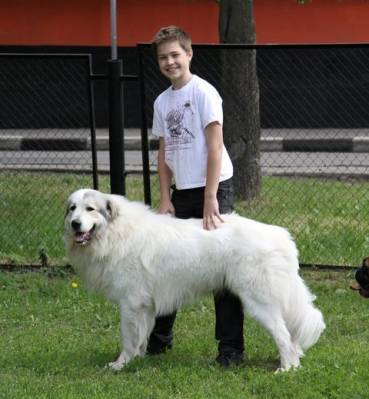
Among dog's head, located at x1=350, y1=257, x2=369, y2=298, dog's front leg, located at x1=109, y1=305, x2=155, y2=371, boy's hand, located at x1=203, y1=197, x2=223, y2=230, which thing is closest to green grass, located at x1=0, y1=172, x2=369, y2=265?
dog's head, located at x1=350, y1=257, x2=369, y2=298

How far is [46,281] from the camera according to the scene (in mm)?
7898

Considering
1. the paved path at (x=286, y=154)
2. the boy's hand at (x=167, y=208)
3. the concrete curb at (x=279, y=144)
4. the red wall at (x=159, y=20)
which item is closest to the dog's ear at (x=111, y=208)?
the boy's hand at (x=167, y=208)

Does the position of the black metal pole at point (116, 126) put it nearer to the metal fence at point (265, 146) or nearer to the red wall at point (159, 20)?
the metal fence at point (265, 146)

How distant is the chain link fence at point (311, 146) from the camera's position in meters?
8.49

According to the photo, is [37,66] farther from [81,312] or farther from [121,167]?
[81,312]

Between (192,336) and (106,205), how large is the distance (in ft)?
3.95

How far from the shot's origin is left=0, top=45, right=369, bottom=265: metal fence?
8484mm

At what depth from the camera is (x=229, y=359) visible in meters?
5.75

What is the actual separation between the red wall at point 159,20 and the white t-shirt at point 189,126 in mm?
A: 11668

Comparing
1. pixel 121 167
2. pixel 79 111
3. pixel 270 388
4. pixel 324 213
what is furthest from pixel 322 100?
pixel 270 388

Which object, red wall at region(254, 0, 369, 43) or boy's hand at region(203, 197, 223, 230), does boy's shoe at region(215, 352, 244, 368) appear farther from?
red wall at region(254, 0, 369, 43)

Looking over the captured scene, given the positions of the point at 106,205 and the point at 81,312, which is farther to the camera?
the point at 81,312

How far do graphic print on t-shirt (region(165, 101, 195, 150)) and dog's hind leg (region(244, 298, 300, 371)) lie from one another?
1061 mm

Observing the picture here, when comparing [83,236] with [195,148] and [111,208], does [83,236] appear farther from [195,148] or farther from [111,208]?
[195,148]
